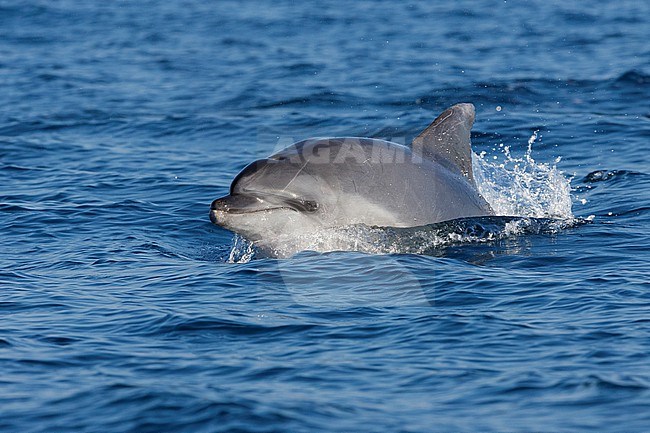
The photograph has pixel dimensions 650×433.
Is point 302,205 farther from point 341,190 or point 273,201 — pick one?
point 341,190

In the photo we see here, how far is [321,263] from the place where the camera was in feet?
45.5

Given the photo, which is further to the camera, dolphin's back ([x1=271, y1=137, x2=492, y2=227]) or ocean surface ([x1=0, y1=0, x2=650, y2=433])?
dolphin's back ([x1=271, y1=137, x2=492, y2=227])

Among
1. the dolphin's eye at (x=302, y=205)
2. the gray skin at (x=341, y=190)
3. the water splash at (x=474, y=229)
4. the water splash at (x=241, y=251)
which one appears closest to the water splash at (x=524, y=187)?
the water splash at (x=474, y=229)

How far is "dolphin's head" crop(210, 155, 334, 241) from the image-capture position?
1346cm

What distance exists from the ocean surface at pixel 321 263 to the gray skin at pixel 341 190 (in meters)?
0.30

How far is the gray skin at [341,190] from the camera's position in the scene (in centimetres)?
1360

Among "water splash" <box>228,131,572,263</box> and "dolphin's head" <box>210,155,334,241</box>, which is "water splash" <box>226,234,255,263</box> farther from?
"dolphin's head" <box>210,155,334,241</box>

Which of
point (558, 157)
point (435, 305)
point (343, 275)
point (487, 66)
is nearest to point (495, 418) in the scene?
point (435, 305)

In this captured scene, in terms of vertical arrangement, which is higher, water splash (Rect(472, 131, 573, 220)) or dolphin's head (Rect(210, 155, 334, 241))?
dolphin's head (Rect(210, 155, 334, 241))

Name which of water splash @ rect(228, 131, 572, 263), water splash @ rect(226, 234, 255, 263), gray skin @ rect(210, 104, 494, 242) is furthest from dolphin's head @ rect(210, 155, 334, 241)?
water splash @ rect(226, 234, 255, 263)

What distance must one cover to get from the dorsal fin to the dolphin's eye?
1980 mm

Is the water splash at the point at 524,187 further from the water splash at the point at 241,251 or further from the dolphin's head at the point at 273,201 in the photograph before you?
the water splash at the point at 241,251

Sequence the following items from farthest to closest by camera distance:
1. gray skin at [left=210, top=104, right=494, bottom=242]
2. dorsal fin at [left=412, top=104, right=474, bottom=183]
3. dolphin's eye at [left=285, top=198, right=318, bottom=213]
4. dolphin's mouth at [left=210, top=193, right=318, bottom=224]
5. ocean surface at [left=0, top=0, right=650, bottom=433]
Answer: dorsal fin at [left=412, top=104, right=474, bottom=183] → dolphin's eye at [left=285, top=198, right=318, bottom=213] → gray skin at [left=210, top=104, right=494, bottom=242] → dolphin's mouth at [left=210, top=193, right=318, bottom=224] → ocean surface at [left=0, top=0, right=650, bottom=433]

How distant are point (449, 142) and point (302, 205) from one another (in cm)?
281
